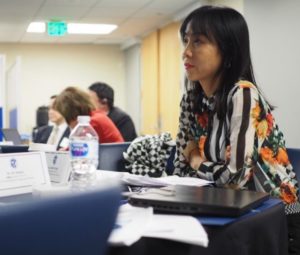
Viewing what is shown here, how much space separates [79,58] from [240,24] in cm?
762

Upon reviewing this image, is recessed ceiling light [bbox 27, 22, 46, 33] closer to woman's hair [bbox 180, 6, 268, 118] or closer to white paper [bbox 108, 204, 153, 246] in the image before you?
woman's hair [bbox 180, 6, 268, 118]

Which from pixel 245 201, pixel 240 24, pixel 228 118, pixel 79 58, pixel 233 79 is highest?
pixel 79 58

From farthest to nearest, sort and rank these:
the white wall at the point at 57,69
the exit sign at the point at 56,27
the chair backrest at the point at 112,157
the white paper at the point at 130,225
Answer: the white wall at the point at 57,69
the exit sign at the point at 56,27
the chair backrest at the point at 112,157
the white paper at the point at 130,225

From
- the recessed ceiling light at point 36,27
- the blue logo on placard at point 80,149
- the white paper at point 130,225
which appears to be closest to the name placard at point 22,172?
the blue logo on placard at point 80,149

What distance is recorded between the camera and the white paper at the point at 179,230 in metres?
0.89

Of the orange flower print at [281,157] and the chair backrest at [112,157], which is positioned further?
the chair backrest at [112,157]

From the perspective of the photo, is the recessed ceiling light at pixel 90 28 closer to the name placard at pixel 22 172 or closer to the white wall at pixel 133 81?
the white wall at pixel 133 81

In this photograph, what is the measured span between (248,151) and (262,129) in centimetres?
11

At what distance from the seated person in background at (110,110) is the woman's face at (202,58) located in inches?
113

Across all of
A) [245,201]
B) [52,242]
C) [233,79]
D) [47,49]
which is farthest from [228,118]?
[47,49]

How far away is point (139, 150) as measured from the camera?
2.36 metres

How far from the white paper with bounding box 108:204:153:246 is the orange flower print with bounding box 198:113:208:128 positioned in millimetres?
775

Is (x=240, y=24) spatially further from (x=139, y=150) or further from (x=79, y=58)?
(x=79, y=58)

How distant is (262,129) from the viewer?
62.1 inches
